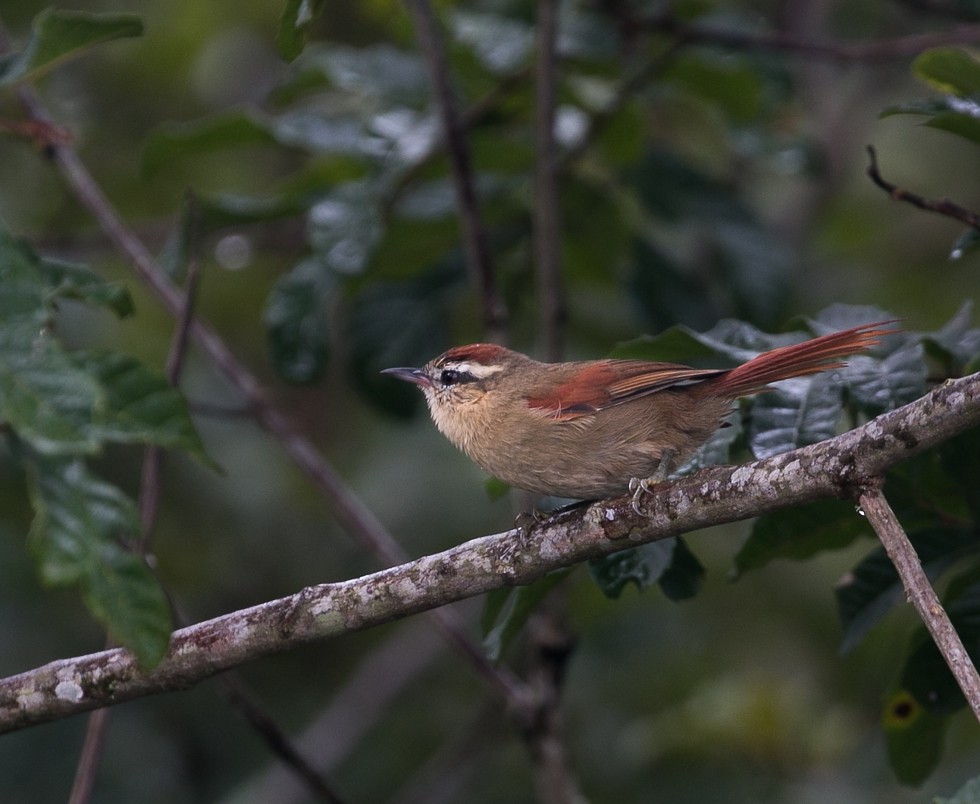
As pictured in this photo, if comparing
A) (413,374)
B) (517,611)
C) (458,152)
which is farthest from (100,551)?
(458,152)

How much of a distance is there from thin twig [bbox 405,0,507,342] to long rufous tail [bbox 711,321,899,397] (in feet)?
4.48

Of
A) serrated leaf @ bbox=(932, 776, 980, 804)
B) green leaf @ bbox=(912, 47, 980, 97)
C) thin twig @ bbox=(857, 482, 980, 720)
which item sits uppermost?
green leaf @ bbox=(912, 47, 980, 97)

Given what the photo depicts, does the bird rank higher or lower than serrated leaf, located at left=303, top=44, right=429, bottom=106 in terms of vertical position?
lower

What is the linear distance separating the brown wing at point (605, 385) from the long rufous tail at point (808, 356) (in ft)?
0.89

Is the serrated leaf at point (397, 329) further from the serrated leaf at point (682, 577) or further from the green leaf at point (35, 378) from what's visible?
the green leaf at point (35, 378)

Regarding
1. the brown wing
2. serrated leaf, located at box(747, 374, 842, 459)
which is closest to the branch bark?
serrated leaf, located at box(747, 374, 842, 459)

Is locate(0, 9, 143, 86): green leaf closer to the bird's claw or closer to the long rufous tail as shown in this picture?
the bird's claw

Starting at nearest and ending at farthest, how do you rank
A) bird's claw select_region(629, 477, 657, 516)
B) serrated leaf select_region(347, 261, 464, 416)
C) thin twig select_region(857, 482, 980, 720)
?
1. thin twig select_region(857, 482, 980, 720)
2. bird's claw select_region(629, 477, 657, 516)
3. serrated leaf select_region(347, 261, 464, 416)

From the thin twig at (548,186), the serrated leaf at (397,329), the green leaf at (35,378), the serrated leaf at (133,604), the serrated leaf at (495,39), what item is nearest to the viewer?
the green leaf at (35,378)

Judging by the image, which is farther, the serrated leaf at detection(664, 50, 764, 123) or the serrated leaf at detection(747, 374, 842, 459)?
the serrated leaf at detection(664, 50, 764, 123)

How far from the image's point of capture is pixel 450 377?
4414 mm

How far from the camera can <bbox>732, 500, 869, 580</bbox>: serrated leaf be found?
10.5 feet

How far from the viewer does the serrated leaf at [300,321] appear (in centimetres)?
473

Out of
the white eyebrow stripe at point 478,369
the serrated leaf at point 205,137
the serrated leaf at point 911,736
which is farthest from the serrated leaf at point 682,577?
the serrated leaf at point 205,137
